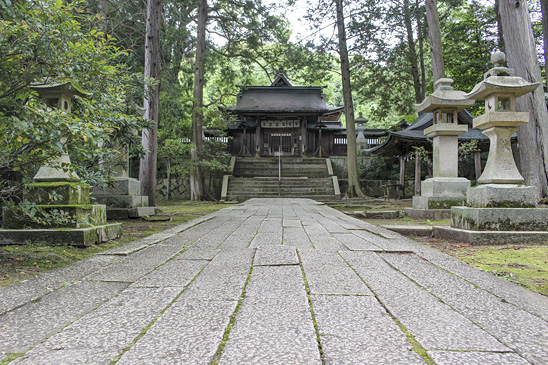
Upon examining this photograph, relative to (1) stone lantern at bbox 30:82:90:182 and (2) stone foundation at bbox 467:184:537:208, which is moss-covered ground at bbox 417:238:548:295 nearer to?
(2) stone foundation at bbox 467:184:537:208

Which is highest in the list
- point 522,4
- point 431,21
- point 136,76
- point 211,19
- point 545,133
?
point 211,19

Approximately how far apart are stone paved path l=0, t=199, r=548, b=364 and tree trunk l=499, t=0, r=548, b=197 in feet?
19.5

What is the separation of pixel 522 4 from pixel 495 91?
4302 mm

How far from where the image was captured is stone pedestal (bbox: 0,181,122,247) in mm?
3277

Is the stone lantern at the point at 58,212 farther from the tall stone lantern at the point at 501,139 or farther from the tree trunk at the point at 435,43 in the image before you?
the tree trunk at the point at 435,43

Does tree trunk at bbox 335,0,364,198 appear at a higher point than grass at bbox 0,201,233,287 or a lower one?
higher

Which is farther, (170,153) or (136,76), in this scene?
(170,153)

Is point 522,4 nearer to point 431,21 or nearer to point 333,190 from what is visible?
point 431,21

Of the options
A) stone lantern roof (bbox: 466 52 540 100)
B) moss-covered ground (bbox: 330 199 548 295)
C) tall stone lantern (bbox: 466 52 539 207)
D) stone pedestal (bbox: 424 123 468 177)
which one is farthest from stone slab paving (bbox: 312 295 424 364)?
stone pedestal (bbox: 424 123 468 177)

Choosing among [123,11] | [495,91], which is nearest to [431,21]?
[495,91]

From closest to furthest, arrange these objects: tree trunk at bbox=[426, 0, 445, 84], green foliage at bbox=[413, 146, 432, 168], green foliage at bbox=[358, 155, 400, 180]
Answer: tree trunk at bbox=[426, 0, 445, 84]
green foliage at bbox=[413, 146, 432, 168]
green foliage at bbox=[358, 155, 400, 180]

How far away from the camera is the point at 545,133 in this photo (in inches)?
276

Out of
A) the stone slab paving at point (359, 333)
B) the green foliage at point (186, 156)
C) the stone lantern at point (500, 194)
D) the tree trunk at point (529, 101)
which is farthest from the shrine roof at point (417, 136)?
the stone slab paving at point (359, 333)

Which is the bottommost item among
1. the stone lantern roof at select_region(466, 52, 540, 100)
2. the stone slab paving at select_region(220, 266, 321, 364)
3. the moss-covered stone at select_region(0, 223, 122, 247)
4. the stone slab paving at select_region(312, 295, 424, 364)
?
the stone slab paving at select_region(312, 295, 424, 364)
